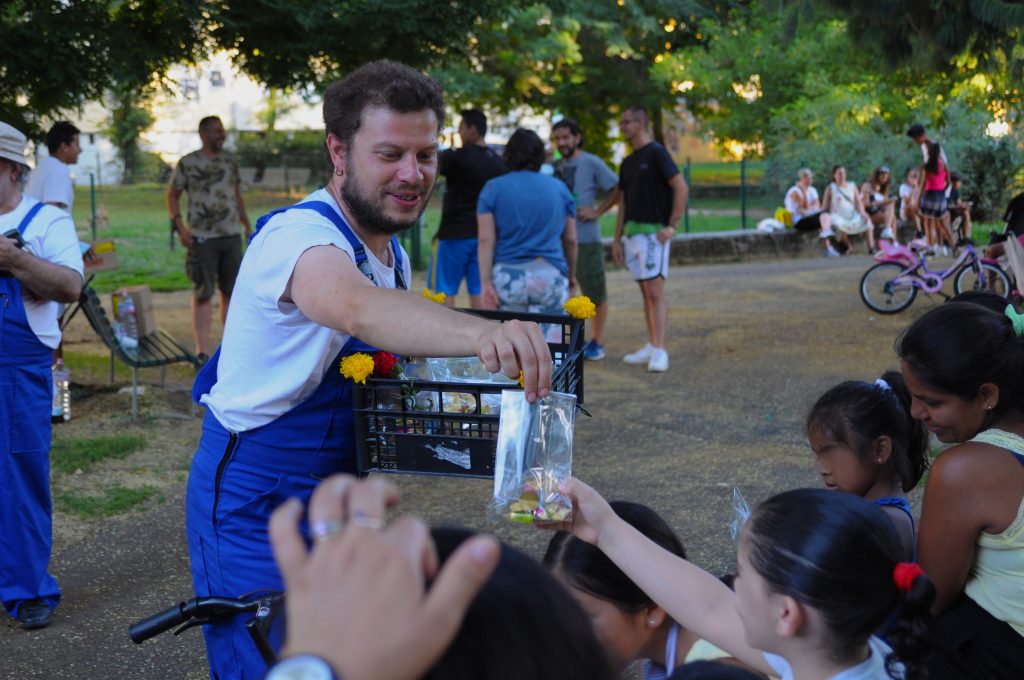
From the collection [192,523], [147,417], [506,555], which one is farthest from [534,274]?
[506,555]

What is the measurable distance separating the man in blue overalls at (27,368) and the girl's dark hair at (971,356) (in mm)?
3304

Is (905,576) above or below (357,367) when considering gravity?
below

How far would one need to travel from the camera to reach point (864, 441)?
3174 millimetres

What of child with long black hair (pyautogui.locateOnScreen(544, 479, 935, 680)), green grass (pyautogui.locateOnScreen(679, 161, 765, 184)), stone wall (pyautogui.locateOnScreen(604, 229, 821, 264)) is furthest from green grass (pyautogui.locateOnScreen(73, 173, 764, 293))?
child with long black hair (pyautogui.locateOnScreen(544, 479, 935, 680))

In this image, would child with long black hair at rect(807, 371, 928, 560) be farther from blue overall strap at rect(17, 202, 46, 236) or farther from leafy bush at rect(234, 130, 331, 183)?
leafy bush at rect(234, 130, 331, 183)

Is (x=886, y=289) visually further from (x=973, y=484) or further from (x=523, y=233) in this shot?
(x=973, y=484)

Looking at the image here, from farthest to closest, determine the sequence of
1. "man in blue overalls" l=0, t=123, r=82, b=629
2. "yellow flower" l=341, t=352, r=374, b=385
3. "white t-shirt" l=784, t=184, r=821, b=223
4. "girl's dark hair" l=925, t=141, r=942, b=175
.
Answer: "white t-shirt" l=784, t=184, r=821, b=223 < "girl's dark hair" l=925, t=141, r=942, b=175 < "man in blue overalls" l=0, t=123, r=82, b=629 < "yellow flower" l=341, t=352, r=374, b=385

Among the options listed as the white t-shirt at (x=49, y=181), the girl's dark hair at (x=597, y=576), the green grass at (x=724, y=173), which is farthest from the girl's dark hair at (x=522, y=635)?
the green grass at (x=724, y=173)

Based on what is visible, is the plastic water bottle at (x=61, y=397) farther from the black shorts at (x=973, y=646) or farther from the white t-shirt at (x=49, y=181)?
the black shorts at (x=973, y=646)

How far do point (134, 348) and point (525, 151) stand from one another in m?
3.18

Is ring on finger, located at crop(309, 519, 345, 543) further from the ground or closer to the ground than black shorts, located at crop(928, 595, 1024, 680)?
further from the ground

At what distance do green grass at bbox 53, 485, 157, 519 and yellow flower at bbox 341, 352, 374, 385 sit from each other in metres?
4.09

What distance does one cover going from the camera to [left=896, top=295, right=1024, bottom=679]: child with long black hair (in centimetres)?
252

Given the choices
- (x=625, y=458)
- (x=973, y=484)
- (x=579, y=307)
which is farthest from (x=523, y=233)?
(x=973, y=484)
